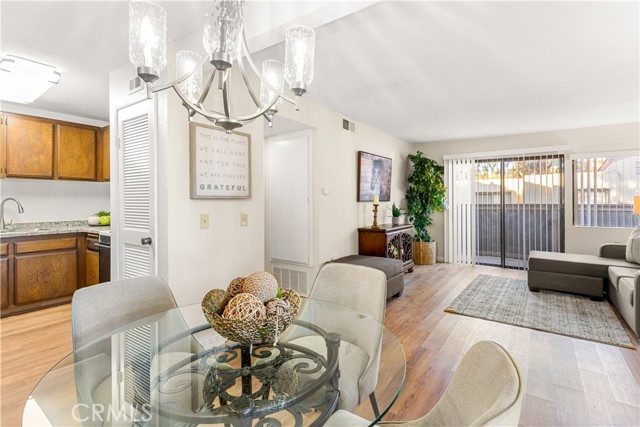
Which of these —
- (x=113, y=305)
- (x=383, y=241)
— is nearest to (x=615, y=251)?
(x=383, y=241)

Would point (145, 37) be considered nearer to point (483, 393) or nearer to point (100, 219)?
point (483, 393)

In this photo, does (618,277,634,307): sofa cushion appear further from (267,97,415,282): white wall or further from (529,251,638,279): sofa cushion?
(267,97,415,282): white wall

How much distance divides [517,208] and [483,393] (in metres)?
5.96

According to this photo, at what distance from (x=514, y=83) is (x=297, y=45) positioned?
9.59 ft

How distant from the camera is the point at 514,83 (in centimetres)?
336

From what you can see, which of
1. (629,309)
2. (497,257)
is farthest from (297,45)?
(497,257)

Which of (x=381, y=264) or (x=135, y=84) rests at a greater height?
(x=135, y=84)

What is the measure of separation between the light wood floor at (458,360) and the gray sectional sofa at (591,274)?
70cm

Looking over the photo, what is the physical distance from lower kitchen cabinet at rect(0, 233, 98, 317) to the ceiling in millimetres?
1654

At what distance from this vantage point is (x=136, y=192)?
2629 millimetres

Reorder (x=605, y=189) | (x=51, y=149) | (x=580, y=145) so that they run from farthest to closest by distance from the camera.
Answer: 1. (x=580, y=145)
2. (x=605, y=189)
3. (x=51, y=149)

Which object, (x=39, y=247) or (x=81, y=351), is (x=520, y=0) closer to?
(x=81, y=351)

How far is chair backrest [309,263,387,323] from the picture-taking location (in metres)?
1.73

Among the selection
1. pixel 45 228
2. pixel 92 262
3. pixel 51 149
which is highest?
pixel 51 149
